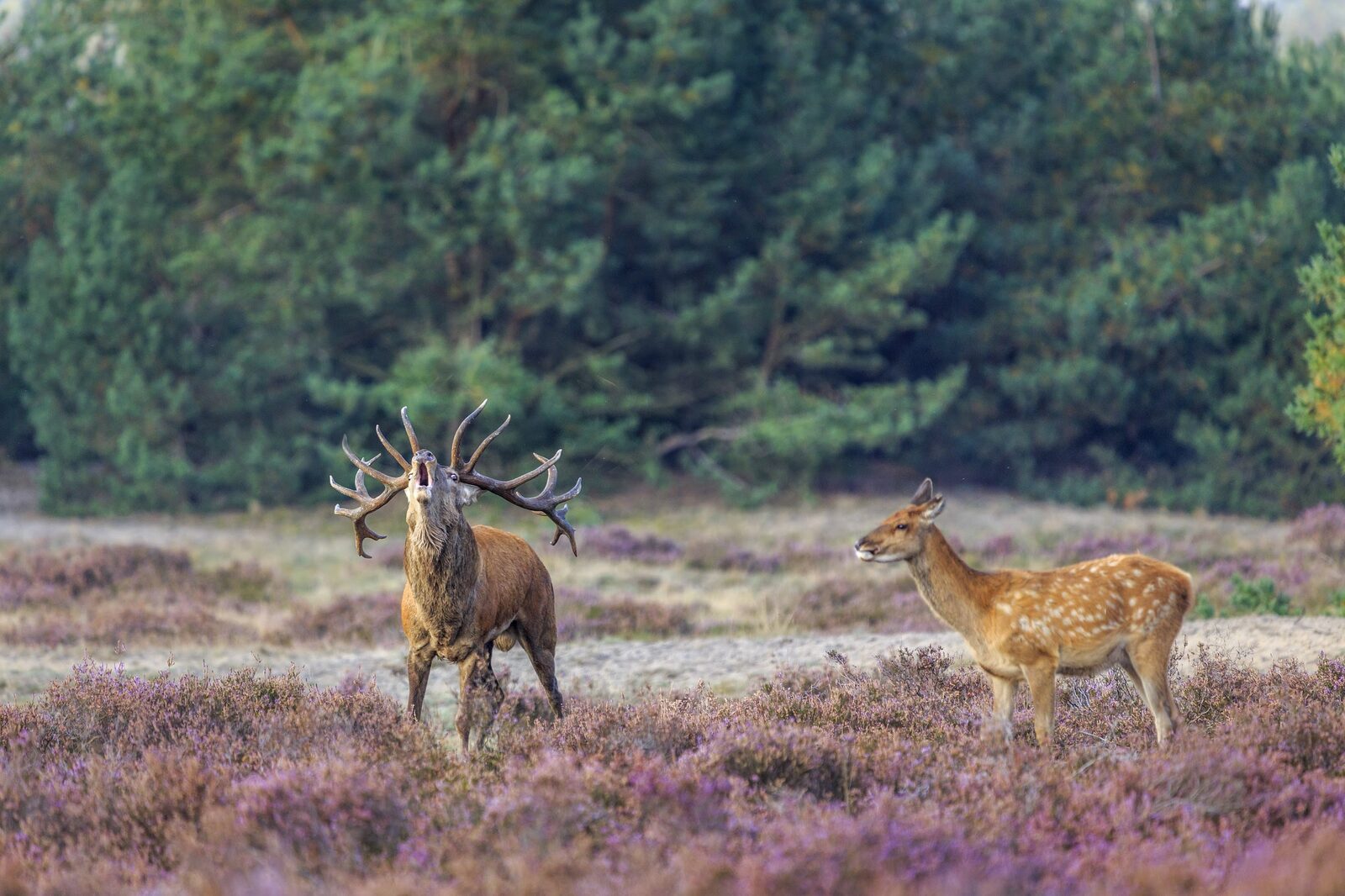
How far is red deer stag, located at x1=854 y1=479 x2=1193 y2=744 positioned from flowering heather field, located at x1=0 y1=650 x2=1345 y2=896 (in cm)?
37

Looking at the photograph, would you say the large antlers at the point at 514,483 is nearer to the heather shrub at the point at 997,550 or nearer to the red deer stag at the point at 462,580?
the red deer stag at the point at 462,580

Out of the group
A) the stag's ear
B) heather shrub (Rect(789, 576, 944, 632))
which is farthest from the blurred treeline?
the stag's ear

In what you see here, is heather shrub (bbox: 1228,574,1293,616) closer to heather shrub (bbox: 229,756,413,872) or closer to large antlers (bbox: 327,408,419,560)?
large antlers (bbox: 327,408,419,560)

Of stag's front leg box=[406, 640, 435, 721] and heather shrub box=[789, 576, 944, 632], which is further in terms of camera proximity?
heather shrub box=[789, 576, 944, 632]

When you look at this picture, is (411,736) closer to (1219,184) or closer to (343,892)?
(343,892)

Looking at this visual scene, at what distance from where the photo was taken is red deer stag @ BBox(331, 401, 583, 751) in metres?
8.13

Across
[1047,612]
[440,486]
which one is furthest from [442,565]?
[1047,612]

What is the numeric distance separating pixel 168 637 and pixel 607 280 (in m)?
15.4

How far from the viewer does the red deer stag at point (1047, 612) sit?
762 cm

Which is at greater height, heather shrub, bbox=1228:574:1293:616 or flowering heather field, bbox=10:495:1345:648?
heather shrub, bbox=1228:574:1293:616

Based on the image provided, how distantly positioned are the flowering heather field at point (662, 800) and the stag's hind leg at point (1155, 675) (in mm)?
210

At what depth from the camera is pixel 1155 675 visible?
7.70m

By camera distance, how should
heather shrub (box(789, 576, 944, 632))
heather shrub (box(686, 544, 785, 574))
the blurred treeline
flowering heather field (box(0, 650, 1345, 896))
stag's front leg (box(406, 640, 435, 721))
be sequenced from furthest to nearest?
the blurred treeline, heather shrub (box(686, 544, 785, 574)), heather shrub (box(789, 576, 944, 632)), stag's front leg (box(406, 640, 435, 721)), flowering heather field (box(0, 650, 1345, 896))

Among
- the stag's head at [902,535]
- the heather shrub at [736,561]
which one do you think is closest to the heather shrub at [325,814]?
the stag's head at [902,535]
